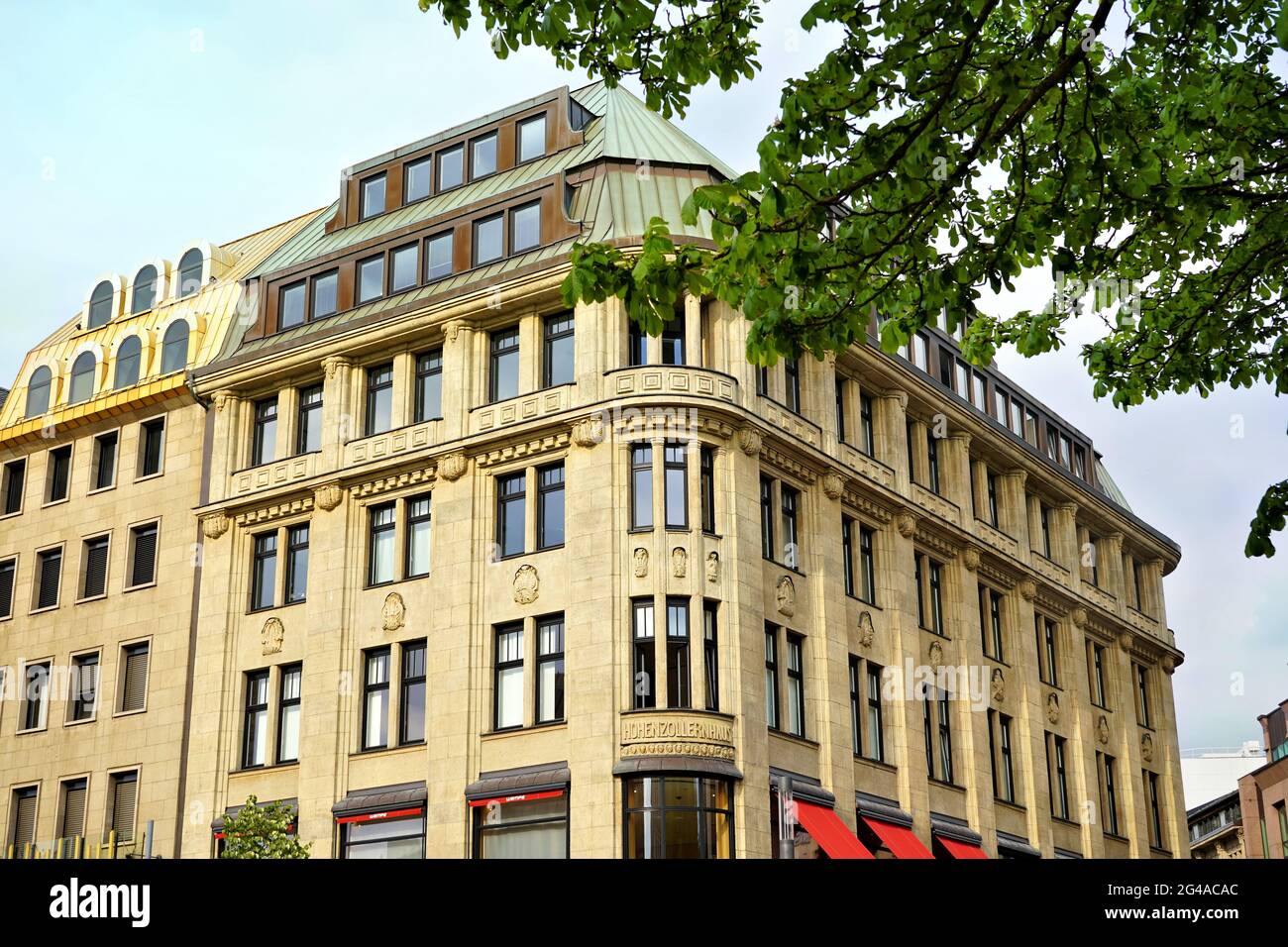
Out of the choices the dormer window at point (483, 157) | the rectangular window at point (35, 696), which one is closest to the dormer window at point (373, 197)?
the dormer window at point (483, 157)

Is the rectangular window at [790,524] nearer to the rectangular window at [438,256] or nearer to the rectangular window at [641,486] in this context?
the rectangular window at [641,486]

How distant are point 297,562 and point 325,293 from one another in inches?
299

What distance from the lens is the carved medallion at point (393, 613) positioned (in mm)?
38500

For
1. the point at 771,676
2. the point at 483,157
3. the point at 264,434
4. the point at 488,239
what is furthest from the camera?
the point at 264,434

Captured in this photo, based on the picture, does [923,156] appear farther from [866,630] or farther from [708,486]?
[866,630]

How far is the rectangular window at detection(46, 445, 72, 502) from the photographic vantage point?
47.8 metres

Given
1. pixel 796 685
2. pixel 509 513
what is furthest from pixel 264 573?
pixel 796 685

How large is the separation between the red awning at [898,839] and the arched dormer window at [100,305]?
27807 mm

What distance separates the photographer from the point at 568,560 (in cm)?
3597

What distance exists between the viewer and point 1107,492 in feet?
198

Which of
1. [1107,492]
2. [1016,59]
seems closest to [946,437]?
[1107,492]

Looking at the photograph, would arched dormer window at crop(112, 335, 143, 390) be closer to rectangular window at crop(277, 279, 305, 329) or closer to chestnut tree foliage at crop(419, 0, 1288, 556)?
rectangular window at crop(277, 279, 305, 329)
